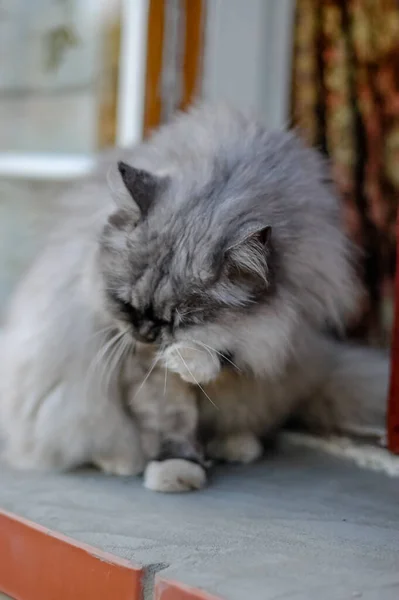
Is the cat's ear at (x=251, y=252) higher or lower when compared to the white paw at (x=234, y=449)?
higher

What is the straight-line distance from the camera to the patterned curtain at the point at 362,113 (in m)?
1.90

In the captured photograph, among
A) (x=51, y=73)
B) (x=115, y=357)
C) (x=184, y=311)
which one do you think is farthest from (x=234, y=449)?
(x=51, y=73)

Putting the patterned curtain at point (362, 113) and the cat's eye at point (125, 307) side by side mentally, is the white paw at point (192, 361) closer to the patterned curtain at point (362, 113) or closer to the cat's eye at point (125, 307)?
the cat's eye at point (125, 307)

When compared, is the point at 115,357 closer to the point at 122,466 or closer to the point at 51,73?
the point at 122,466

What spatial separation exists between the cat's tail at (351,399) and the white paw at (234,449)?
0.64 feet

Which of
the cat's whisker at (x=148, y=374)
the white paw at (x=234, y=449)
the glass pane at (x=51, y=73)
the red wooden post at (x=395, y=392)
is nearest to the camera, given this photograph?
the cat's whisker at (x=148, y=374)

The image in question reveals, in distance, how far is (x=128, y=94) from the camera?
6.84 feet

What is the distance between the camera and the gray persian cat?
4.01 feet

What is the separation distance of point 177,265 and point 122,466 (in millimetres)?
433

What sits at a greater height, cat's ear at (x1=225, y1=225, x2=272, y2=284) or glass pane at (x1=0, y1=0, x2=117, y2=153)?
glass pane at (x1=0, y1=0, x2=117, y2=153)

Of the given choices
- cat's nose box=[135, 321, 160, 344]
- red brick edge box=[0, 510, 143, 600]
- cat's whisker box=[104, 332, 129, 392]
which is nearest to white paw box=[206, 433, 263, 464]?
cat's whisker box=[104, 332, 129, 392]

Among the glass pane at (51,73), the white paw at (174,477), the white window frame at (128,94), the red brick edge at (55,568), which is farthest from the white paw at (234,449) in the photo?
the glass pane at (51,73)

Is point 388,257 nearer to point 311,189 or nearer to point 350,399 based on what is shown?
point 350,399

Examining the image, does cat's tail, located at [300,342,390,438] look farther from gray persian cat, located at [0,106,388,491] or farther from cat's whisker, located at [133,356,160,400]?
cat's whisker, located at [133,356,160,400]
